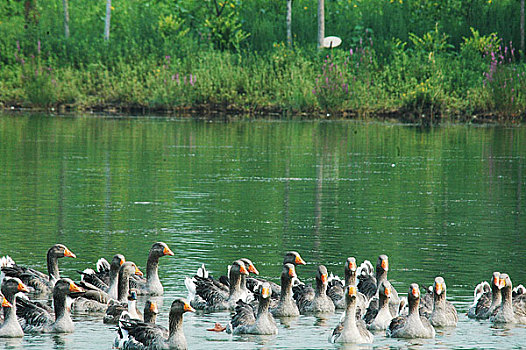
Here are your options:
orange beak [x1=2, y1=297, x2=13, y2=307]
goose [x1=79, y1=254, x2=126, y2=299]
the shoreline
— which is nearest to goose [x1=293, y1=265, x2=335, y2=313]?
goose [x1=79, y1=254, x2=126, y2=299]

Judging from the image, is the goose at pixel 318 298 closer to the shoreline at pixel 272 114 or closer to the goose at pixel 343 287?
the goose at pixel 343 287

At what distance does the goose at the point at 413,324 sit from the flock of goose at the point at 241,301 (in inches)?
0.5

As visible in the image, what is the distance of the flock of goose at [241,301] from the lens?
13.7 m

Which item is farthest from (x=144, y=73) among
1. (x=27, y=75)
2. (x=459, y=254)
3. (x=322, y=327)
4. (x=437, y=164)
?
(x=322, y=327)

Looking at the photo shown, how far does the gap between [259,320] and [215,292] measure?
63.4 inches

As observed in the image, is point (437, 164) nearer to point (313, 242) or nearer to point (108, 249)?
point (313, 242)

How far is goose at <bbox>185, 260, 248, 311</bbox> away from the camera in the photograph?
15586 millimetres

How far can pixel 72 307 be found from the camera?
1569 centimetres

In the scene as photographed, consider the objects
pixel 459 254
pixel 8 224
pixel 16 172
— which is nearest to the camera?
pixel 459 254

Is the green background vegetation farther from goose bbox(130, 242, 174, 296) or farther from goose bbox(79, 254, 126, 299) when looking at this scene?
goose bbox(130, 242, 174, 296)

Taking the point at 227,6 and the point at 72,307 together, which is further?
the point at 227,6

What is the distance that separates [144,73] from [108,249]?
34.6m

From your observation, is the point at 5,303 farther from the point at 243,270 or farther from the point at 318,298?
the point at 318,298

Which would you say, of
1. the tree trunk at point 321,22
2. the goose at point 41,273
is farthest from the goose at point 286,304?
the tree trunk at point 321,22
